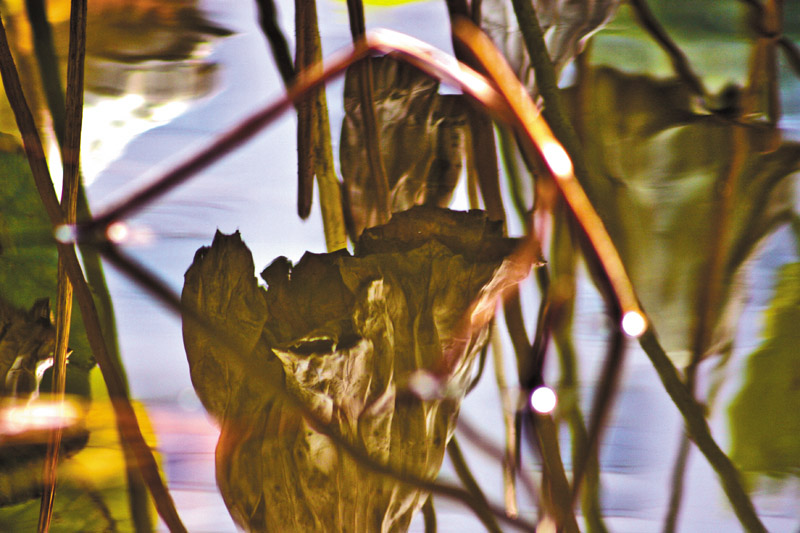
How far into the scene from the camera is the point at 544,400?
0.16m

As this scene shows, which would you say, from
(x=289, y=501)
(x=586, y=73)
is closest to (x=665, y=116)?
(x=586, y=73)

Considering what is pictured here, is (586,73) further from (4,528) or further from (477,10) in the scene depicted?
(4,528)

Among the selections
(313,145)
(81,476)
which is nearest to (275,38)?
(313,145)

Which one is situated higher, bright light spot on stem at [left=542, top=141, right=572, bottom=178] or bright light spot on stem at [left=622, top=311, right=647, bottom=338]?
bright light spot on stem at [left=542, top=141, right=572, bottom=178]

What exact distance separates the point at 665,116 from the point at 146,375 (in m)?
0.17

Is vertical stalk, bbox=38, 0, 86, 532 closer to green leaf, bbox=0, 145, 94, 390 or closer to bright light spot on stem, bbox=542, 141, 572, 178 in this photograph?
green leaf, bbox=0, 145, 94, 390

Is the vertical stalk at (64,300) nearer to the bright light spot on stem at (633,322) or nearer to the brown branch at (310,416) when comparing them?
the brown branch at (310,416)

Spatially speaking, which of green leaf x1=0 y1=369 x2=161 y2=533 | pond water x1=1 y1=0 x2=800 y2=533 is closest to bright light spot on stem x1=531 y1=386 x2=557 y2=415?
pond water x1=1 y1=0 x2=800 y2=533

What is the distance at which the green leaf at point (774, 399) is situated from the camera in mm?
165

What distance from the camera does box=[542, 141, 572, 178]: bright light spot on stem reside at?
129 mm

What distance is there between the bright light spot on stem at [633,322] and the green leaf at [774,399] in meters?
0.05

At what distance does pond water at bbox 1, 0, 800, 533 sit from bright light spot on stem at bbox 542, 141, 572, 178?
0.11 feet

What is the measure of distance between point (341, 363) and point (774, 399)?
0.12 metres

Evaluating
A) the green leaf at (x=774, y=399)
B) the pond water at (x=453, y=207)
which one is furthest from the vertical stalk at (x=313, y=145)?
the green leaf at (x=774, y=399)
